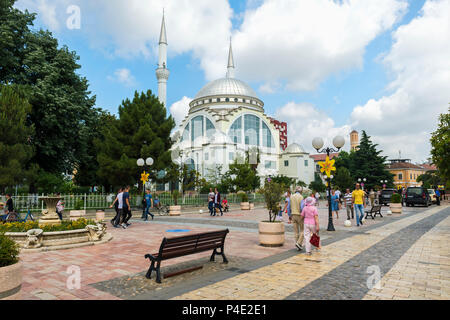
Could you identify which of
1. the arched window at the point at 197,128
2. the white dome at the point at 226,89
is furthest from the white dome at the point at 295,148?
the arched window at the point at 197,128

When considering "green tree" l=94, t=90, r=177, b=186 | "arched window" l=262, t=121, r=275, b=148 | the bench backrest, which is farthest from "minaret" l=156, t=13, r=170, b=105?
the bench backrest

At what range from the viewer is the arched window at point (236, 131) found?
5874cm

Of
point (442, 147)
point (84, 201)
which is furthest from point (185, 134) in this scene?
point (442, 147)

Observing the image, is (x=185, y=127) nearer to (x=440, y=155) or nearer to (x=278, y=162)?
(x=278, y=162)

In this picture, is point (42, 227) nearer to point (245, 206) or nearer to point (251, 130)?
point (245, 206)

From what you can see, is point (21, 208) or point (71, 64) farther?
point (71, 64)

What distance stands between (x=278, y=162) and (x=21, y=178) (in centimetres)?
5271

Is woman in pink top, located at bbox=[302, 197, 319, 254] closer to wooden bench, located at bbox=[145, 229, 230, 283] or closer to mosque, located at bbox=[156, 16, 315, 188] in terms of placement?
wooden bench, located at bbox=[145, 229, 230, 283]

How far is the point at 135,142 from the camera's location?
23.3 m

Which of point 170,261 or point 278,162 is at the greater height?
point 278,162

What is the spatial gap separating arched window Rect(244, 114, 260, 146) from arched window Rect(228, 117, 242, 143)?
1547 millimetres

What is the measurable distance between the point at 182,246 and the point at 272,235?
3.86 meters
